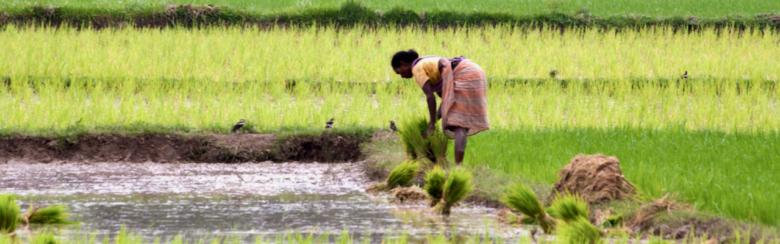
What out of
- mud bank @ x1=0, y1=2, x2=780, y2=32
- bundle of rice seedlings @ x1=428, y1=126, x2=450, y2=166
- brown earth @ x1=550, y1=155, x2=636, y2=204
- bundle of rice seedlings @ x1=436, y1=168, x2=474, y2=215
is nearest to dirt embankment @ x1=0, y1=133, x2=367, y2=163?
bundle of rice seedlings @ x1=428, y1=126, x2=450, y2=166

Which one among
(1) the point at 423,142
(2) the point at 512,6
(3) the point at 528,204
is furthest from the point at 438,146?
(2) the point at 512,6

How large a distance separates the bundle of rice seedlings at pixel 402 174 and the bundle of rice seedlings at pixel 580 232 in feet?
8.87

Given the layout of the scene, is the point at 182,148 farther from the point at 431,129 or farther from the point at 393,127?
the point at 431,129

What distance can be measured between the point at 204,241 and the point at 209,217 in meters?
0.96

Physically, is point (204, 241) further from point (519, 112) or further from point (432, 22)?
point (432, 22)

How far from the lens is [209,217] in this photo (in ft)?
23.7

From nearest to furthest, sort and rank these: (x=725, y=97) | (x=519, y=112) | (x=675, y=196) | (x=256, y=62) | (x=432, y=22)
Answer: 1. (x=675, y=196)
2. (x=519, y=112)
3. (x=725, y=97)
4. (x=256, y=62)
5. (x=432, y=22)

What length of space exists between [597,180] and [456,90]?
173 cm

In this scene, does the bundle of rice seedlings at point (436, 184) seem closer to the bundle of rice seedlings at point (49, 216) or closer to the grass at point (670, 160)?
the grass at point (670, 160)

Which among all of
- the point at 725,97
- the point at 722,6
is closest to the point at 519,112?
the point at 725,97

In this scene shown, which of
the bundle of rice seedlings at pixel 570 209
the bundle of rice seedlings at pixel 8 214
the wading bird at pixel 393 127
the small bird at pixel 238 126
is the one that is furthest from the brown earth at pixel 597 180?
the small bird at pixel 238 126

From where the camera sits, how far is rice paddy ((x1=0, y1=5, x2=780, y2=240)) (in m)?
7.98

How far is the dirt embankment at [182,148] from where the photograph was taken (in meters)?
10.3

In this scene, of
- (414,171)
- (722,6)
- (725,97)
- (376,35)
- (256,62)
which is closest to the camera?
(414,171)
